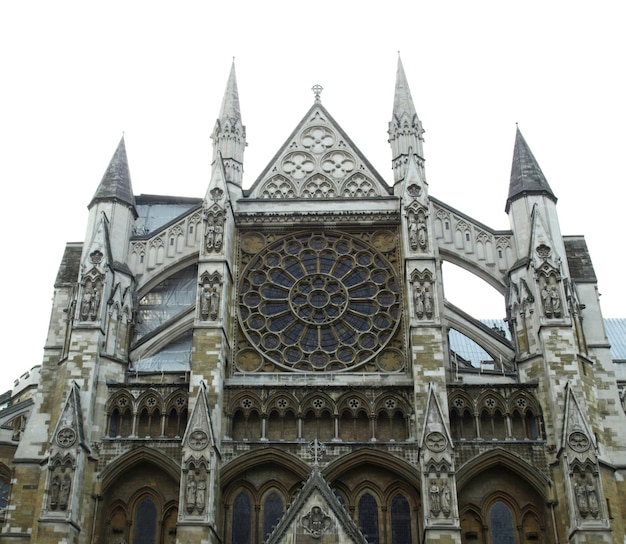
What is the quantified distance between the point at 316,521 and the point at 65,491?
6549 millimetres

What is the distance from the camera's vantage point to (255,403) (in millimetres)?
24250

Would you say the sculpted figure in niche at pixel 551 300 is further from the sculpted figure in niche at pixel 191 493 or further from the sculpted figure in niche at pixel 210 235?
the sculpted figure in niche at pixel 191 493

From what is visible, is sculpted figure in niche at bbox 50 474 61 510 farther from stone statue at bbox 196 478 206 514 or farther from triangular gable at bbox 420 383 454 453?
triangular gable at bbox 420 383 454 453

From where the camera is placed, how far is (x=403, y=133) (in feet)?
95.8

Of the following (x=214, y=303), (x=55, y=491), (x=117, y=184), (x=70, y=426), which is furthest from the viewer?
(x=117, y=184)

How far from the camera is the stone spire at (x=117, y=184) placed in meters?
27.8

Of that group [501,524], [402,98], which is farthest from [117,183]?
[501,524]

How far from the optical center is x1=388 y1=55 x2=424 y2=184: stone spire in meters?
28.7

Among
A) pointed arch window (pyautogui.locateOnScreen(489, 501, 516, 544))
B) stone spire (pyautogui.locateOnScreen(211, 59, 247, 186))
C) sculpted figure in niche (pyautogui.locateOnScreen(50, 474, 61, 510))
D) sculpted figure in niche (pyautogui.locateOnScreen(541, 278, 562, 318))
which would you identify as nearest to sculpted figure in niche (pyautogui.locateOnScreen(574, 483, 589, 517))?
pointed arch window (pyautogui.locateOnScreen(489, 501, 516, 544))

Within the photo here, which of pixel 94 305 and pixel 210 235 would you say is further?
pixel 210 235

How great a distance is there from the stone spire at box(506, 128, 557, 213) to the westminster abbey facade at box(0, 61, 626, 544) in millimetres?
66

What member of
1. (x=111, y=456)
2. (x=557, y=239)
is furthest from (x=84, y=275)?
(x=557, y=239)

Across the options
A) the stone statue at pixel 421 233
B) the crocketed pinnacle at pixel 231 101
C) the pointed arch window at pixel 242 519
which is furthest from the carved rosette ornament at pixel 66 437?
the crocketed pinnacle at pixel 231 101

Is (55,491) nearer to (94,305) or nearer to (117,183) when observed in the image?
(94,305)
